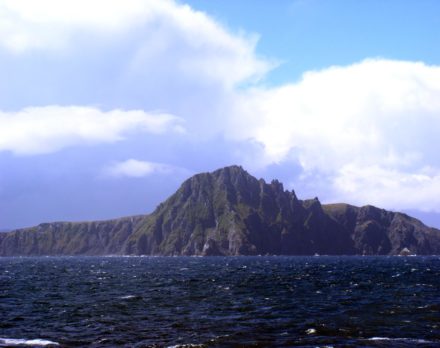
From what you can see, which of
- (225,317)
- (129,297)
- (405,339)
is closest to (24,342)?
(225,317)

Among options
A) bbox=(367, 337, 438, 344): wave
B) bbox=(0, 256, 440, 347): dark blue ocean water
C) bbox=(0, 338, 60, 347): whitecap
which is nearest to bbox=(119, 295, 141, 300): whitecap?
bbox=(0, 256, 440, 347): dark blue ocean water

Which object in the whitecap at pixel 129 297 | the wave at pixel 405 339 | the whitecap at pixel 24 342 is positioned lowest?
the whitecap at pixel 24 342

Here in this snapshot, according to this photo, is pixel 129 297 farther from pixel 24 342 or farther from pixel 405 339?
pixel 405 339

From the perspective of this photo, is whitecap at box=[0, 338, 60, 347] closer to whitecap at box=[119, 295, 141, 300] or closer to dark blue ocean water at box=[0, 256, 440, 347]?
dark blue ocean water at box=[0, 256, 440, 347]

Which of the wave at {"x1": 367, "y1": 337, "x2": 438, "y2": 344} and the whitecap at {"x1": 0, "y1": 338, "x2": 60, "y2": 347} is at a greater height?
the wave at {"x1": 367, "y1": 337, "x2": 438, "y2": 344}

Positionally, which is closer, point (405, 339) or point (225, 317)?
point (405, 339)

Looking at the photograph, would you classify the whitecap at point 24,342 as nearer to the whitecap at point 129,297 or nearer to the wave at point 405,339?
the wave at point 405,339

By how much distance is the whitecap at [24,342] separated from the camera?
3325 cm

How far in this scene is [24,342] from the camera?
1342 inches

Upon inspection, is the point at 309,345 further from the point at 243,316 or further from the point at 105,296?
the point at 105,296

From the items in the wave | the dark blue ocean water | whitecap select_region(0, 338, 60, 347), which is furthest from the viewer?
the dark blue ocean water

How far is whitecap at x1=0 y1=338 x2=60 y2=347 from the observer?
33.2m

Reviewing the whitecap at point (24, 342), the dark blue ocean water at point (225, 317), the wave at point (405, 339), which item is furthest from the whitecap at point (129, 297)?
the wave at point (405, 339)

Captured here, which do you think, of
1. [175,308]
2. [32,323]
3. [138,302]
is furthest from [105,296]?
[32,323]
